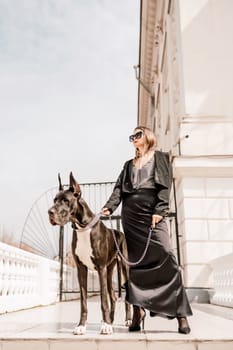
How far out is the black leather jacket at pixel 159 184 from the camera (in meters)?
3.25

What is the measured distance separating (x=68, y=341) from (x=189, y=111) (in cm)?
658

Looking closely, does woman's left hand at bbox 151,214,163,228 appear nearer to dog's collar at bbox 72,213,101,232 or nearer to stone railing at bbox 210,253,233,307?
dog's collar at bbox 72,213,101,232

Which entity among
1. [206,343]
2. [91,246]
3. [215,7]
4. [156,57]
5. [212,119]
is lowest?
[206,343]

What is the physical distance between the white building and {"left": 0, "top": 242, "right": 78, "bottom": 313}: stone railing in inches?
125

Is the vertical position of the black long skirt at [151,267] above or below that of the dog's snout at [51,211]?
below

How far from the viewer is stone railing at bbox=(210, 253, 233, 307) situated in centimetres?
634

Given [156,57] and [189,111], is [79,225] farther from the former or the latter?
[156,57]

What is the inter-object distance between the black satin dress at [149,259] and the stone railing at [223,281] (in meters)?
3.30

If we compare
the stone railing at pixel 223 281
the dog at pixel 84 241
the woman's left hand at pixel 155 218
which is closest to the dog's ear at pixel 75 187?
the dog at pixel 84 241

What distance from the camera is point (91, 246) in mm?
3160

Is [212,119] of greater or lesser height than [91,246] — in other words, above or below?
above

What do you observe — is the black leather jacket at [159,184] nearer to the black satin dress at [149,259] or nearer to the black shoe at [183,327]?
the black satin dress at [149,259]

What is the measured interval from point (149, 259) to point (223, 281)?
4.10 m

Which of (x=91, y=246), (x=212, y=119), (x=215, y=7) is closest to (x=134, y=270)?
(x=91, y=246)
